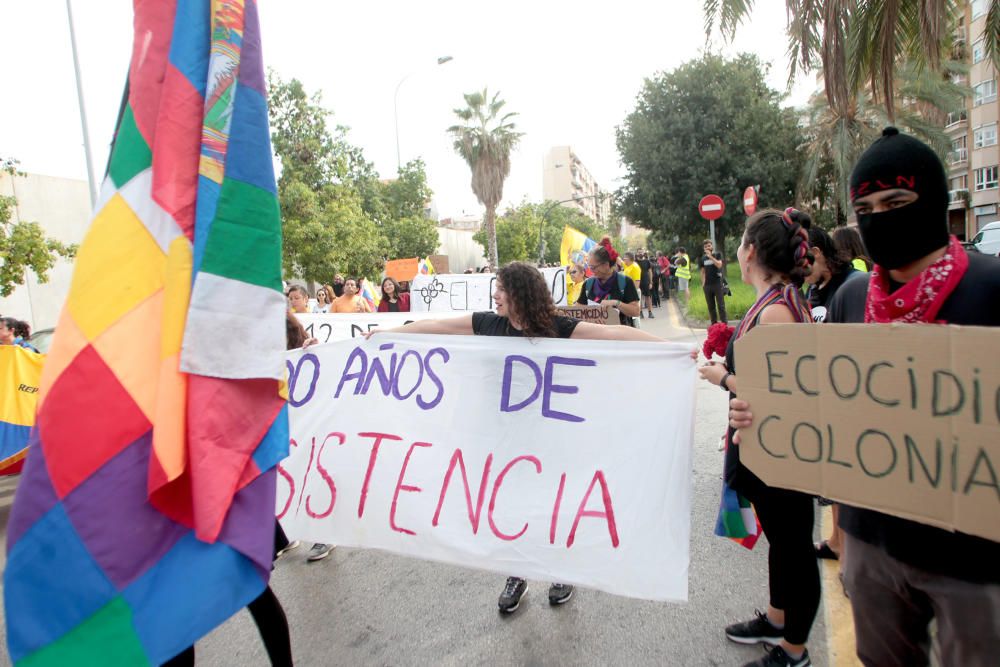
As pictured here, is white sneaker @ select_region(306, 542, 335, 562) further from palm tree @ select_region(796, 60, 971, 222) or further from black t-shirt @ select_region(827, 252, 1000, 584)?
palm tree @ select_region(796, 60, 971, 222)

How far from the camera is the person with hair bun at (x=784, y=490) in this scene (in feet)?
7.25

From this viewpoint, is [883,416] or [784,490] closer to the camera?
[883,416]

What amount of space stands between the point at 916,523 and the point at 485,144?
3542 cm

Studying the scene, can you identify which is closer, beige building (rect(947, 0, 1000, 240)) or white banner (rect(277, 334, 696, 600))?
white banner (rect(277, 334, 696, 600))

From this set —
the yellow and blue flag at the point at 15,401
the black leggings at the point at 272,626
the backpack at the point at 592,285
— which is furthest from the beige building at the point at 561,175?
the black leggings at the point at 272,626

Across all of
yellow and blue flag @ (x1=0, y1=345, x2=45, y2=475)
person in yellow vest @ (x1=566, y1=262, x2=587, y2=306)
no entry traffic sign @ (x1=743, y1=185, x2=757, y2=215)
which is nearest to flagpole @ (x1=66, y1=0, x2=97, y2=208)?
yellow and blue flag @ (x1=0, y1=345, x2=45, y2=475)

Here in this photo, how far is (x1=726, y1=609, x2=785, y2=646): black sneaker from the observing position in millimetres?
2518

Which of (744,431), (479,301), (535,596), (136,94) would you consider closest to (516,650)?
(535,596)

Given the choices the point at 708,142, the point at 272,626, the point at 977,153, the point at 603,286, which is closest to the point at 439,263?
the point at 708,142

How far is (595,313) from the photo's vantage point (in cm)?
573

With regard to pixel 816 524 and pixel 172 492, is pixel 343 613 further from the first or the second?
pixel 816 524

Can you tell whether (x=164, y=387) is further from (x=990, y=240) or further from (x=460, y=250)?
(x=460, y=250)

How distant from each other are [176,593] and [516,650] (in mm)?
1548

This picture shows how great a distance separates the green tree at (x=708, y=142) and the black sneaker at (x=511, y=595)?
23.2 metres
